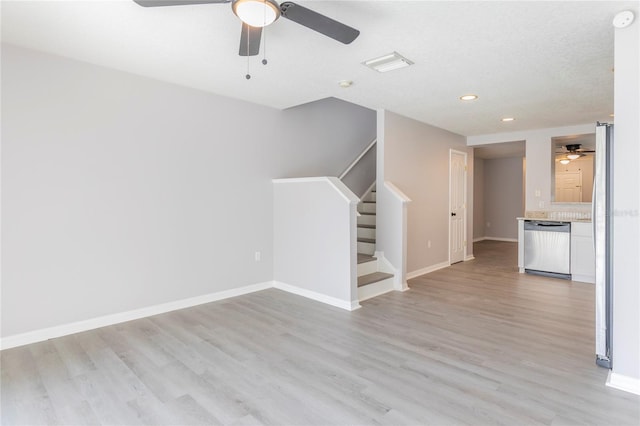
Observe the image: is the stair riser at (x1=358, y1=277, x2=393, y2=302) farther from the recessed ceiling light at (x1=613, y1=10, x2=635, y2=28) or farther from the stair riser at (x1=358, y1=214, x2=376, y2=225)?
the recessed ceiling light at (x1=613, y1=10, x2=635, y2=28)

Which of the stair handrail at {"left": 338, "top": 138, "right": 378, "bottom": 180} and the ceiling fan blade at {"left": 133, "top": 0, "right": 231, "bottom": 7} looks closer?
the ceiling fan blade at {"left": 133, "top": 0, "right": 231, "bottom": 7}

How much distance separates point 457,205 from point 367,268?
2700 mm

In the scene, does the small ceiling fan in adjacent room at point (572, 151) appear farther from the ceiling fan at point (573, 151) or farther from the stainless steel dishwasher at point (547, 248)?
the stainless steel dishwasher at point (547, 248)

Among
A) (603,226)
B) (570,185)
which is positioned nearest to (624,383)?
(603,226)

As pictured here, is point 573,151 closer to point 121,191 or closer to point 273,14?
point 273,14

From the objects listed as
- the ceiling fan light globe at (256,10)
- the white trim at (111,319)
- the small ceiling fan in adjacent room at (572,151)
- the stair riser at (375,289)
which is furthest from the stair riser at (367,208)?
the ceiling fan light globe at (256,10)

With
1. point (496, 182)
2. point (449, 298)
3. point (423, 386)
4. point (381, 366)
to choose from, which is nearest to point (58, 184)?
point (381, 366)

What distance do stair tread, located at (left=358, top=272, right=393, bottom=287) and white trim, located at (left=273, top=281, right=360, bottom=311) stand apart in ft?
1.21

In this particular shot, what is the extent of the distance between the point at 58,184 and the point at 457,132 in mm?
5804

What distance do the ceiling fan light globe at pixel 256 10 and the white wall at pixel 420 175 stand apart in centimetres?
305

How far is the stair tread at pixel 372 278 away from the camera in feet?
13.8

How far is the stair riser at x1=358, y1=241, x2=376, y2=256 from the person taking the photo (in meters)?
5.06

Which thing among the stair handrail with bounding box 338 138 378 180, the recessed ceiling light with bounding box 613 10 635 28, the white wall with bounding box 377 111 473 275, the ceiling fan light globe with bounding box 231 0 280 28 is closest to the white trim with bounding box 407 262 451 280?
the white wall with bounding box 377 111 473 275

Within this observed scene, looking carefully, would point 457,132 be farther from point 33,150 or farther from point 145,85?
point 33,150
